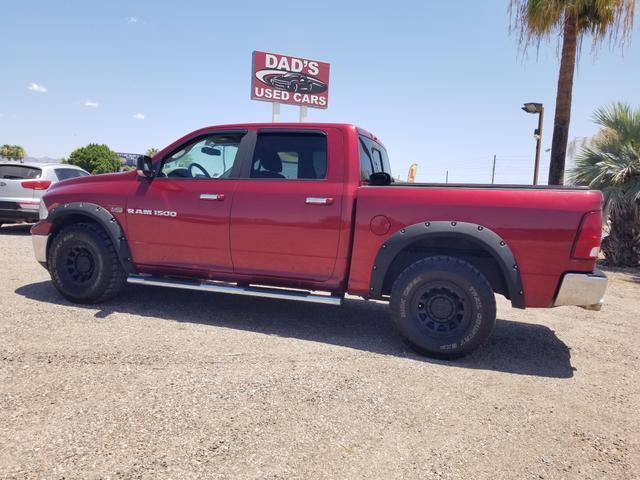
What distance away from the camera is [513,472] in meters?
2.27

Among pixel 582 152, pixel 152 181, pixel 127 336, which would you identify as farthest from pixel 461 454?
pixel 582 152

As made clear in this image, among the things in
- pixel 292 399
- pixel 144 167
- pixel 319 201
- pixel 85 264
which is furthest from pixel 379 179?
pixel 85 264

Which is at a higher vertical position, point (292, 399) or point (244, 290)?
point (244, 290)

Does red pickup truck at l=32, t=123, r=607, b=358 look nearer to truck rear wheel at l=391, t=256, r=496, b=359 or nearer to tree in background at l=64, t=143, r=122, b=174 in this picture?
truck rear wheel at l=391, t=256, r=496, b=359

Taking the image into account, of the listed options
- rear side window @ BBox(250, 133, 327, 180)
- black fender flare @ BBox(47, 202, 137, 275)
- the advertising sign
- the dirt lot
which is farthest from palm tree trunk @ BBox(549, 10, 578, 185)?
the advertising sign

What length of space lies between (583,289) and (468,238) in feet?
3.13

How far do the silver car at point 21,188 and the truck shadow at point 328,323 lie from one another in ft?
15.9

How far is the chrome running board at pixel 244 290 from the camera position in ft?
13.2

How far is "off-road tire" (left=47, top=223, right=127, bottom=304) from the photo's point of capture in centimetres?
467

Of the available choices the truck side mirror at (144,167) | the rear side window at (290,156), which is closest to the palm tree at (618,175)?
the rear side window at (290,156)

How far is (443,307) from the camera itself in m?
3.76

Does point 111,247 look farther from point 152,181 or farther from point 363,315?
point 363,315

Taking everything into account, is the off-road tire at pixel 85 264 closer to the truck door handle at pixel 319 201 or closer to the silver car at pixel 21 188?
the truck door handle at pixel 319 201

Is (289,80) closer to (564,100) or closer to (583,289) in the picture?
(564,100)
